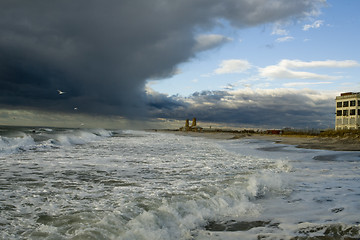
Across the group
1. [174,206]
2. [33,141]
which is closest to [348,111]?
[33,141]

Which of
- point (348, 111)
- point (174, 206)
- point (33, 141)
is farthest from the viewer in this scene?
point (348, 111)

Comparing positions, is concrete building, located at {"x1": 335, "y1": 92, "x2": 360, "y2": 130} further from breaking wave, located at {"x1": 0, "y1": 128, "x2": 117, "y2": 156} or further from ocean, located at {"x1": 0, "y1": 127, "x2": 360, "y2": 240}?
ocean, located at {"x1": 0, "y1": 127, "x2": 360, "y2": 240}

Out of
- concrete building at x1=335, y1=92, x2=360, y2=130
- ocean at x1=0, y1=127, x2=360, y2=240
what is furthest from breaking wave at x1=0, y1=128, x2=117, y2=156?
concrete building at x1=335, y1=92, x2=360, y2=130

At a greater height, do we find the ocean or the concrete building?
the concrete building

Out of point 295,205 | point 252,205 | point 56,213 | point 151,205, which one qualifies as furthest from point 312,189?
point 56,213

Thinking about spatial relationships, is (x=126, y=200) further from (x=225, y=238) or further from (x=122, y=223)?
(x=225, y=238)

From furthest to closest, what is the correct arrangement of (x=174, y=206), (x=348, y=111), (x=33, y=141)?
1. (x=348, y=111)
2. (x=33, y=141)
3. (x=174, y=206)

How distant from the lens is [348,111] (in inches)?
2489

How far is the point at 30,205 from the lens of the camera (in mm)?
5855

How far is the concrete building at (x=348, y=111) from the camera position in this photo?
61.0 m

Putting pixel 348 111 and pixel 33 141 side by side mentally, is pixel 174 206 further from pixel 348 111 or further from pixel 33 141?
pixel 348 111

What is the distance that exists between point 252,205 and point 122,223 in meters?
3.30

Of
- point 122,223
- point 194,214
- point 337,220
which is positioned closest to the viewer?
point 122,223

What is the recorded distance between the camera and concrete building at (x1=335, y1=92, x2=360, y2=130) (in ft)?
200
